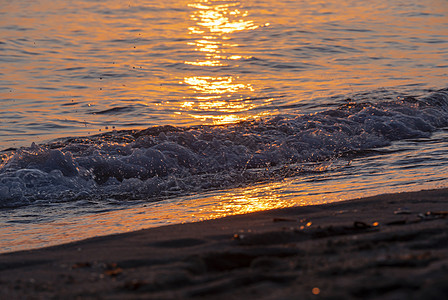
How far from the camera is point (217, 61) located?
13633 millimetres

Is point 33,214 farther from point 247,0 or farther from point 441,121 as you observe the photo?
point 247,0

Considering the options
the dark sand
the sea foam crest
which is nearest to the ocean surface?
the sea foam crest

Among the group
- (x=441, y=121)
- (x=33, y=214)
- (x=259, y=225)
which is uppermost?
(x=259, y=225)

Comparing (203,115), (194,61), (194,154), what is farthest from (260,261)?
(194,61)

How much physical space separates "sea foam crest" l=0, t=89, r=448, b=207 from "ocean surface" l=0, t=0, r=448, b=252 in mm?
25

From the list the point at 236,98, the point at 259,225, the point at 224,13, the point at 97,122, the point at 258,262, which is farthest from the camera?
the point at 224,13

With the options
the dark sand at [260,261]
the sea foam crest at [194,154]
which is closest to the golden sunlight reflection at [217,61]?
the sea foam crest at [194,154]

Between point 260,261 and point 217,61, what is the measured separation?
10953 millimetres

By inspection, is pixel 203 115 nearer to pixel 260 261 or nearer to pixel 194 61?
pixel 194 61

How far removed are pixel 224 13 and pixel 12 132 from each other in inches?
487

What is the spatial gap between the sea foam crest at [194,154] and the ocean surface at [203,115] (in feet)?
0.08

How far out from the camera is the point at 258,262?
2961 millimetres

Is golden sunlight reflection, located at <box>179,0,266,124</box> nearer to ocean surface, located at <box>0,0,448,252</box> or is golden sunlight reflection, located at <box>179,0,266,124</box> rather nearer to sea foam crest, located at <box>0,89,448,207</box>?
ocean surface, located at <box>0,0,448,252</box>

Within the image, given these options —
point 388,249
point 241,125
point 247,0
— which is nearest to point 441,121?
point 241,125
